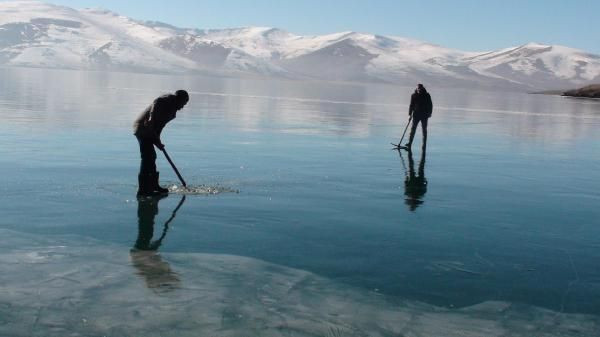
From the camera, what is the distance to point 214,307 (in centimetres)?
512

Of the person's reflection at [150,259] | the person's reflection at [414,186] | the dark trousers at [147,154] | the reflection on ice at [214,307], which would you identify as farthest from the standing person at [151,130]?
the person's reflection at [414,186]

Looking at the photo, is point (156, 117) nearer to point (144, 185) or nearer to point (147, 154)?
point (147, 154)

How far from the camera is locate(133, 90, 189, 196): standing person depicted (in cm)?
926

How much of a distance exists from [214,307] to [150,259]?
4.52 ft

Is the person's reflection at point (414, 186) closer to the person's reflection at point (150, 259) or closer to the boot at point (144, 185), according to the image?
the person's reflection at point (150, 259)

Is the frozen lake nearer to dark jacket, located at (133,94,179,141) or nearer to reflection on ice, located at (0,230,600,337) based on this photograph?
reflection on ice, located at (0,230,600,337)

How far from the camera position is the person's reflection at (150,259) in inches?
220

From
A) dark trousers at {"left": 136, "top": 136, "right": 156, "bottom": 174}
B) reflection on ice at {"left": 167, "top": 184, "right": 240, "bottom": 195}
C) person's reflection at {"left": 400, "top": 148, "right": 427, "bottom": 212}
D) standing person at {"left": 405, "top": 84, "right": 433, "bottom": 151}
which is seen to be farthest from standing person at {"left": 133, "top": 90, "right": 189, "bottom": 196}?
standing person at {"left": 405, "top": 84, "right": 433, "bottom": 151}

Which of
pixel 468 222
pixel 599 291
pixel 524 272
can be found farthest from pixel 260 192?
pixel 599 291

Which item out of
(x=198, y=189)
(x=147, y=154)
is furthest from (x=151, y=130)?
(x=198, y=189)

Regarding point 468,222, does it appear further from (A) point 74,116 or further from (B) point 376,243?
(A) point 74,116

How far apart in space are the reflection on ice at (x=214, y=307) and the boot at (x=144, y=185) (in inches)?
121

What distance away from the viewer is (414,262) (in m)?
6.49

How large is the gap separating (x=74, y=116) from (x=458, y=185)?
48.1 ft
